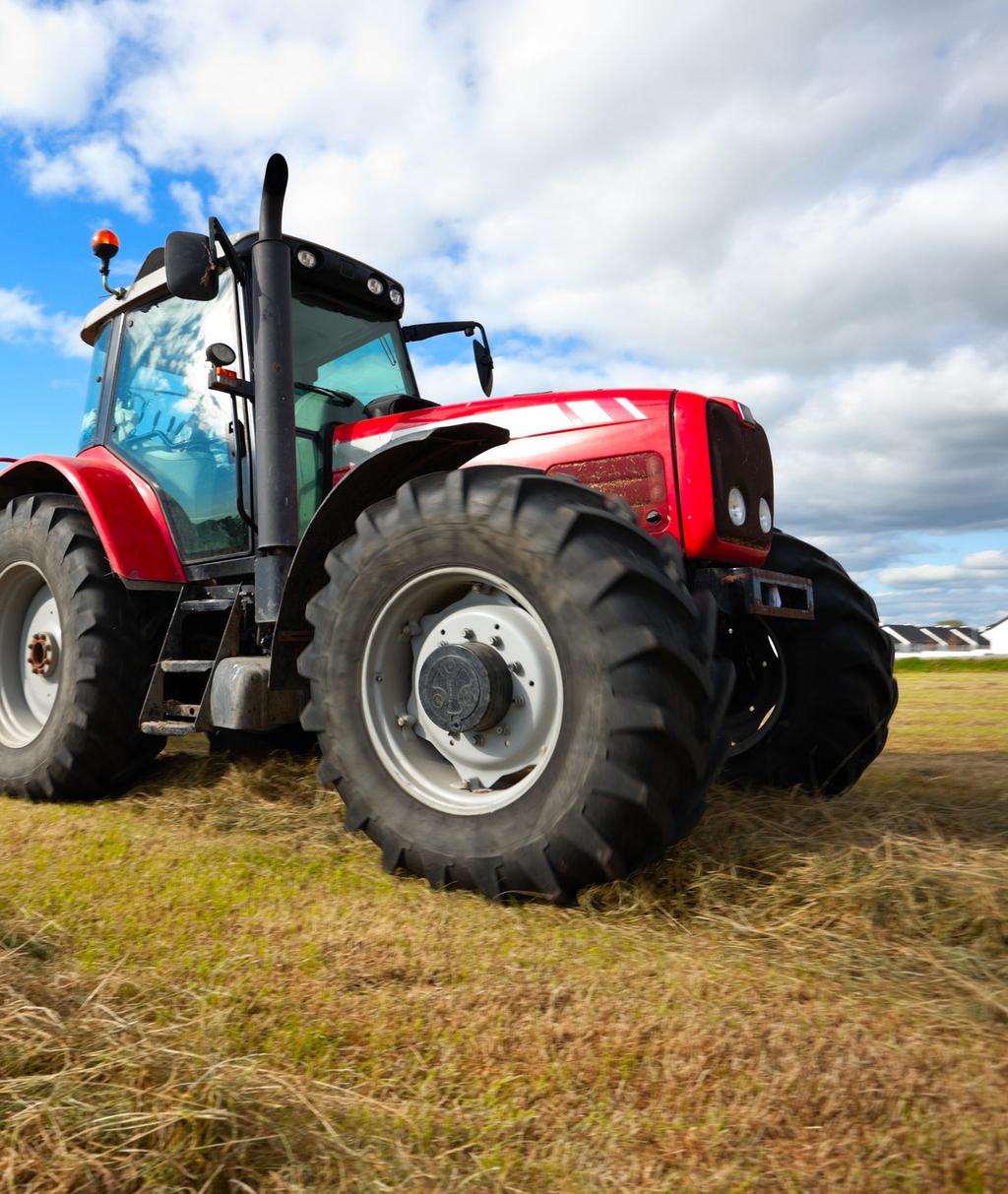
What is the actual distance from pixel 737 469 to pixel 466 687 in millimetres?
1253

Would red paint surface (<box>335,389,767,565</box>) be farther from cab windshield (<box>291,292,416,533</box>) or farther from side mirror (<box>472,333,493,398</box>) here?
side mirror (<box>472,333,493,398</box>)

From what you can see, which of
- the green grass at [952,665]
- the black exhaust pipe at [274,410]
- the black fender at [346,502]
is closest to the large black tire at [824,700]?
the black fender at [346,502]

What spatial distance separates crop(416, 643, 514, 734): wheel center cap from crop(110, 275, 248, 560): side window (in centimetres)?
158

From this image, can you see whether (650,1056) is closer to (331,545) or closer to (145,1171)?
(145,1171)

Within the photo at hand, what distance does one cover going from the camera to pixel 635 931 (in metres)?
2.16

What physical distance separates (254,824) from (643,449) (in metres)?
1.83

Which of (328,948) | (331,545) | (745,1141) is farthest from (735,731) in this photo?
(745,1141)

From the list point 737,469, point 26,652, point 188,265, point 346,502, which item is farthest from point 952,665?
point 188,265

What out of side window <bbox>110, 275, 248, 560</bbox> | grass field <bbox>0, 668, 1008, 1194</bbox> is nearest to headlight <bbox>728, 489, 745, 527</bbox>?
grass field <bbox>0, 668, 1008, 1194</bbox>

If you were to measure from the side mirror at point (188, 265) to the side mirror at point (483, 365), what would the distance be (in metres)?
1.68

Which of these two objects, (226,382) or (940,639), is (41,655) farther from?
(940,639)

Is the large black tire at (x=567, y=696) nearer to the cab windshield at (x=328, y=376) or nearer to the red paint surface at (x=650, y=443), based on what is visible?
the red paint surface at (x=650, y=443)

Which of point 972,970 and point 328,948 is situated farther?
point 328,948

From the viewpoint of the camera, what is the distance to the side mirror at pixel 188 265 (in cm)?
328
